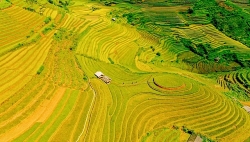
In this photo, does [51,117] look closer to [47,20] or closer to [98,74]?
[98,74]

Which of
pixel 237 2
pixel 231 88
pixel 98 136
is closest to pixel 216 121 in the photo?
pixel 98 136

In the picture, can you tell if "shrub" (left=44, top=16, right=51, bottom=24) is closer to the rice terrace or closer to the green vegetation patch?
the rice terrace

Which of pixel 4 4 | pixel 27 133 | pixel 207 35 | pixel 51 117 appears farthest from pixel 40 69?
pixel 207 35

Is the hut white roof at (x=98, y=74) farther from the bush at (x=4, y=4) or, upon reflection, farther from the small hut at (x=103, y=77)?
the bush at (x=4, y=4)

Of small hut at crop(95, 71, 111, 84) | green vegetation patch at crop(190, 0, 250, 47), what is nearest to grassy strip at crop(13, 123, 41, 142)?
small hut at crop(95, 71, 111, 84)

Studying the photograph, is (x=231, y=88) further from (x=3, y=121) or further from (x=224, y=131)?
(x=3, y=121)

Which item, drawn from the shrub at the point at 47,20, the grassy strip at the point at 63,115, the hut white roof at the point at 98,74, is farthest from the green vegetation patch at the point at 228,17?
the grassy strip at the point at 63,115

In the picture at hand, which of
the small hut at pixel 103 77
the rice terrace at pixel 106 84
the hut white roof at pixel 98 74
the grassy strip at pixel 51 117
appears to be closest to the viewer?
the grassy strip at pixel 51 117

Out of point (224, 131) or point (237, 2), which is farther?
point (237, 2)
